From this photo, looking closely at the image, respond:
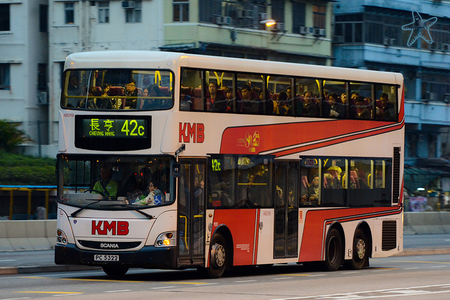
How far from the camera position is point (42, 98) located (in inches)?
1903

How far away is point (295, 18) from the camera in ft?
163

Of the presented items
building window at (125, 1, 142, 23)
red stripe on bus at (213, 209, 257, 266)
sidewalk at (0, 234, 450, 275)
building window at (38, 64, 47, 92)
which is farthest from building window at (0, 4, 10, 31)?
red stripe on bus at (213, 209, 257, 266)

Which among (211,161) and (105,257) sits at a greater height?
(211,161)

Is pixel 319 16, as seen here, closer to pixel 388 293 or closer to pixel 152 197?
pixel 152 197

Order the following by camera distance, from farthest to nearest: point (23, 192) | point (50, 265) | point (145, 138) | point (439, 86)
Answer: point (439, 86), point (23, 192), point (50, 265), point (145, 138)

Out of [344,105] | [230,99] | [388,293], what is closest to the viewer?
[388,293]

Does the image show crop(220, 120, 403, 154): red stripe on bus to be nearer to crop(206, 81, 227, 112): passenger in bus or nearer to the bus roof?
crop(206, 81, 227, 112): passenger in bus

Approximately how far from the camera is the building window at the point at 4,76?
158 feet

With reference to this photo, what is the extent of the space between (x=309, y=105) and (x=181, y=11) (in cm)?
2522

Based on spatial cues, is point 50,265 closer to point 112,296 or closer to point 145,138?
point 145,138

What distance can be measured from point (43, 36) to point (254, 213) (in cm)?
3256

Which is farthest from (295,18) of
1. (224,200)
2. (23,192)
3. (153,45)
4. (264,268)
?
(224,200)

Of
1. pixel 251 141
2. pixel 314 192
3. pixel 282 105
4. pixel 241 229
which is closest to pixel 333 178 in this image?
pixel 314 192

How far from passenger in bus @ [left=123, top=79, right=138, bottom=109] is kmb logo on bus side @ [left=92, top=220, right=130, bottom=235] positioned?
6.52 feet
